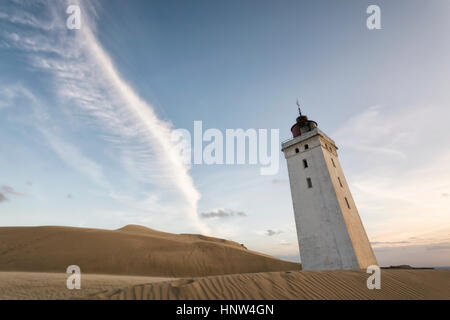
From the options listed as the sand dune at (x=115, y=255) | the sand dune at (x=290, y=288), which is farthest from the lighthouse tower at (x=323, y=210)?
the sand dune at (x=115, y=255)

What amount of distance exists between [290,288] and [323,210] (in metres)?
11.7

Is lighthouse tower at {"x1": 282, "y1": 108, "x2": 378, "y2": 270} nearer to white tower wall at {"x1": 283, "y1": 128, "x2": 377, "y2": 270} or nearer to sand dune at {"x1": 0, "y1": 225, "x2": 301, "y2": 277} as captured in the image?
white tower wall at {"x1": 283, "y1": 128, "x2": 377, "y2": 270}

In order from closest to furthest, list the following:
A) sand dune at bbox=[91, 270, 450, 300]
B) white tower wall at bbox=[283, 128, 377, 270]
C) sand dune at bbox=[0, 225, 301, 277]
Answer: sand dune at bbox=[91, 270, 450, 300], white tower wall at bbox=[283, 128, 377, 270], sand dune at bbox=[0, 225, 301, 277]

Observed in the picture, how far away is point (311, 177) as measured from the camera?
18719 millimetres

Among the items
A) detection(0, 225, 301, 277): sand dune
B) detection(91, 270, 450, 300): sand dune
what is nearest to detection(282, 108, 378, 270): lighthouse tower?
detection(91, 270, 450, 300): sand dune

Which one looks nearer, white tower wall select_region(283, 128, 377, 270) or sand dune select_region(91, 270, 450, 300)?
sand dune select_region(91, 270, 450, 300)

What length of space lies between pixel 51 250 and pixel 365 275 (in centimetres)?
2713

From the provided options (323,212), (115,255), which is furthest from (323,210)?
(115,255)

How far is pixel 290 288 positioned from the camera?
6.92 metres

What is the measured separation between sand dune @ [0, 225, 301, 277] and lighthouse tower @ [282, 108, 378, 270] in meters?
12.5

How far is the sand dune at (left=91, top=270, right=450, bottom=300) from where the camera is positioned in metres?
6.16

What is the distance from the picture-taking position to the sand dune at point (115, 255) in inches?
803
